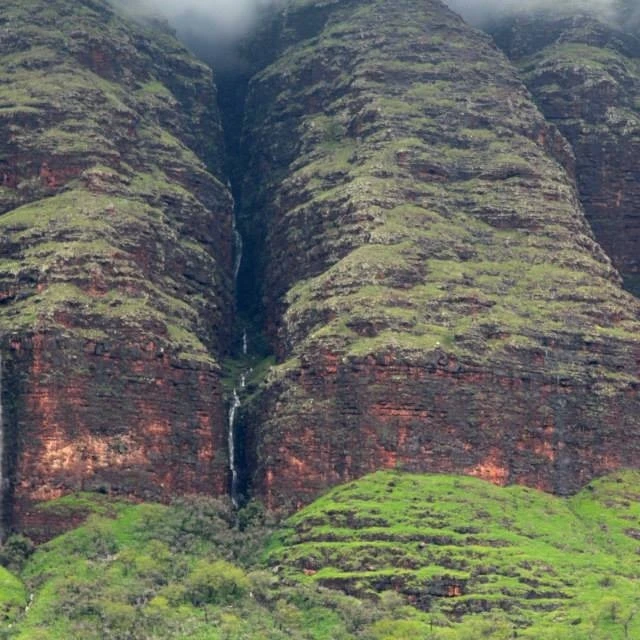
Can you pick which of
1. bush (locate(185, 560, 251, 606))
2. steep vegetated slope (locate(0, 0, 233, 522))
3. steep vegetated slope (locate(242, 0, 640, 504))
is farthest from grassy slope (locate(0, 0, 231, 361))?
bush (locate(185, 560, 251, 606))

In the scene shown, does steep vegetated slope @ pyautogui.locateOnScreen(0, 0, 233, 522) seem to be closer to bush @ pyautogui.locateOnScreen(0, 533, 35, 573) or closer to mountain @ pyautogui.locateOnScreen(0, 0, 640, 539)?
mountain @ pyautogui.locateOnScreen(0, 0, 640, 539)

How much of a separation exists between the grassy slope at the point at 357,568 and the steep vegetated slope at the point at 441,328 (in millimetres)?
3466

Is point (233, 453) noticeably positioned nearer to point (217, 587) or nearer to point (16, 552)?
point (16, 552)

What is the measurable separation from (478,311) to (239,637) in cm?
3914

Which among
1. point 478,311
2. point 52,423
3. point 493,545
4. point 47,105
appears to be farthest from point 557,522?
point 47,105

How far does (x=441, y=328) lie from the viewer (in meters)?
176

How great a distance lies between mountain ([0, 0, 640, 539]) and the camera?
6698 inches

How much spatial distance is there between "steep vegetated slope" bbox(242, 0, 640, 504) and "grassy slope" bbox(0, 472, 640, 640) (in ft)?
11.4

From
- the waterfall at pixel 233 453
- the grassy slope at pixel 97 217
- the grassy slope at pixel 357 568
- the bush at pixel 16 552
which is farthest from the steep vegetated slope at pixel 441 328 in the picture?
the bush at pixel 16 552

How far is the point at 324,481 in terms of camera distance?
559 ft

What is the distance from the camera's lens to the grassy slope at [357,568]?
151250 mm

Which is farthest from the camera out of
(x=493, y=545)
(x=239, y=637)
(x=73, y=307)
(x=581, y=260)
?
(x=581, y=260)

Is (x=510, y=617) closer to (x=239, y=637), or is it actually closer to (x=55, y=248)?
(x=239, y=637)

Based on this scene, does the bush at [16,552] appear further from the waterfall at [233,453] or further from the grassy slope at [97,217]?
the waterfall at [233,453]
